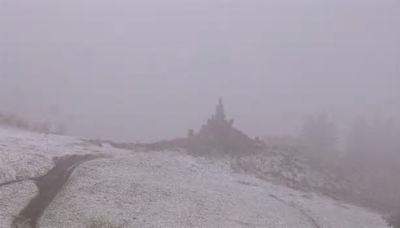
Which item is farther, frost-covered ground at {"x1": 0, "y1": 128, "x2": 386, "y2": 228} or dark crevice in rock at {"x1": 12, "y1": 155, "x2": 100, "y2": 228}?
frost-covered ground at {"x1": 0, "y1": 128, "x2": 386, "y2": 228}

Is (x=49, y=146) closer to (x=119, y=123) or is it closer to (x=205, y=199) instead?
(x=205, y=199)

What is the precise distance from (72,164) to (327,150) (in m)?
52.1

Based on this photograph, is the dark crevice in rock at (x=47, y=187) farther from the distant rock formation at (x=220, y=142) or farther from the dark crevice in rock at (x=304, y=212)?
the dark crevice in rock at (x=304, y=212)

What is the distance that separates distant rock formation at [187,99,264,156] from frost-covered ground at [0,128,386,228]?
2.38 metres

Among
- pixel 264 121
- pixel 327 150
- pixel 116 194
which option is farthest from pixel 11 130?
pixel 264 121

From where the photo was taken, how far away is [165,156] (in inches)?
1780

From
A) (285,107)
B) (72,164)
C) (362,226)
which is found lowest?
(362,226)

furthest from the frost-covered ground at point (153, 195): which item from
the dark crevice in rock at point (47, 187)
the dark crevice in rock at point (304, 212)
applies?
the dark crevice in rock at point (47, 187)

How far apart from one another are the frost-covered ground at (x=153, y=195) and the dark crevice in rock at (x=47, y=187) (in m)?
0.41

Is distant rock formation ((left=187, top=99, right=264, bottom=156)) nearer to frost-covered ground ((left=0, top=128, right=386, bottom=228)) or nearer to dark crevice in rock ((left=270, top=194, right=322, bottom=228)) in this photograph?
frost-covered ground ((left=0, top=128, right=386, bottom=228))

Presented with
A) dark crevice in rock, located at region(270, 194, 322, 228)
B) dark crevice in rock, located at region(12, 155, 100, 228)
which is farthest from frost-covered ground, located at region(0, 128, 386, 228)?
dark crevice in rock, located at region(12, 155, 100, 228)

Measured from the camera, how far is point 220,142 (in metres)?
49.5

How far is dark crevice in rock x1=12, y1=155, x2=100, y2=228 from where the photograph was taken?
2797cm

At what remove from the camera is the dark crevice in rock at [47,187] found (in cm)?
2797
